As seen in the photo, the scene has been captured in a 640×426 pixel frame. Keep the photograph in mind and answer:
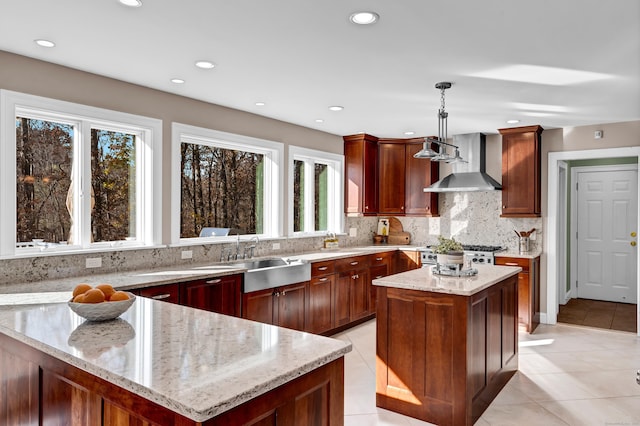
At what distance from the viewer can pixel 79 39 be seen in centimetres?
275

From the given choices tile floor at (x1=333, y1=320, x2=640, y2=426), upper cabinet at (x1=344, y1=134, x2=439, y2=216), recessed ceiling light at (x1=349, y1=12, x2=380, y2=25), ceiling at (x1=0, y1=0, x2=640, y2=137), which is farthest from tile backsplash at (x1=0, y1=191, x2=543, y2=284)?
recessed ceiling light at (x1=349, y1=12, x2=380, y2=25)

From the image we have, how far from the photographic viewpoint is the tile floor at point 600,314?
5.47 metres

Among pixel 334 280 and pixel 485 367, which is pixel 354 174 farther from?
pixel 485 367

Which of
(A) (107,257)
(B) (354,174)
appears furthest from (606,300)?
(A) (107,257)

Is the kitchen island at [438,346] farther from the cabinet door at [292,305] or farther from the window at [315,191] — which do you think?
the window at [315,191]

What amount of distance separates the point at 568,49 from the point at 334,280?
317cm

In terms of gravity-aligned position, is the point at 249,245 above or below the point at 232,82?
below

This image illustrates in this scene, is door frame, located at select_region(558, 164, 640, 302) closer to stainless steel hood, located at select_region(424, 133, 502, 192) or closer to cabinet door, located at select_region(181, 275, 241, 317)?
stainless steel hood, located at select_region(424, 133, 502, 192)

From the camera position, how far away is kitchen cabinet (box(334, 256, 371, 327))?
16.7 feet

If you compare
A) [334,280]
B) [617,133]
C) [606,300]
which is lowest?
[606,300]

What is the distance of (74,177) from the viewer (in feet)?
11.3

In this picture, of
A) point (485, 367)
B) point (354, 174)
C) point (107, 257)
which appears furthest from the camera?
point (354, 174)

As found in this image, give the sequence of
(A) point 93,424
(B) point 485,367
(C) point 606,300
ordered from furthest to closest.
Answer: (C) point 606,300 → (B) point 485,367 → (A) point 93,424

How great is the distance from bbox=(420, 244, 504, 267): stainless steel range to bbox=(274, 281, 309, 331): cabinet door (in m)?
1.66
